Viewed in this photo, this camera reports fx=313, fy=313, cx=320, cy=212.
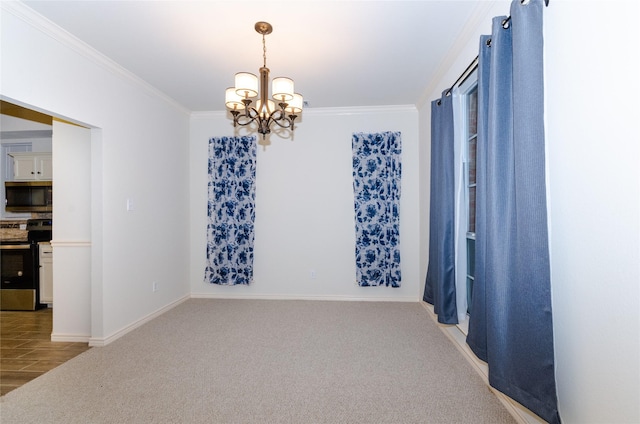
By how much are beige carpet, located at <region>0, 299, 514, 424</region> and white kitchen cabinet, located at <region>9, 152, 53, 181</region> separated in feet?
10.3

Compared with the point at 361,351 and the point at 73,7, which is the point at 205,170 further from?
the point at 361,351

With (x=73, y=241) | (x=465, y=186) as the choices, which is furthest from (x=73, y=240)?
(x=465, y=186)

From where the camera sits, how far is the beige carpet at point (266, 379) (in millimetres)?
1956

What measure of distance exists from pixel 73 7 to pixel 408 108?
11.8ft

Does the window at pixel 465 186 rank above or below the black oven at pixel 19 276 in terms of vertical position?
above

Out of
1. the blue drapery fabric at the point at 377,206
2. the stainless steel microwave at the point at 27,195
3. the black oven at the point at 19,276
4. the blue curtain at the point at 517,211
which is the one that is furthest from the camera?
the stainless steel microwave at the point at 27,195

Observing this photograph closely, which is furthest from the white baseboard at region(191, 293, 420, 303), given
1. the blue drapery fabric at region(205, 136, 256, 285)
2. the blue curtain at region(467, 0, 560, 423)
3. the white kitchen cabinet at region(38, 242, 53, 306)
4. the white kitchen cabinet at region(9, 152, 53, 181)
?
the white kitchen cabinet at region(9, 152, 53, 181)

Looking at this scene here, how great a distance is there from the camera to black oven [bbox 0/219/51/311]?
4.01 m

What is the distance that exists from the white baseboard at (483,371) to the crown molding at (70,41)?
4.06m

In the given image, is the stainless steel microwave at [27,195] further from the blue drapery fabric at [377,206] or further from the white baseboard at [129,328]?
the blue drapery fabric at [377,206]

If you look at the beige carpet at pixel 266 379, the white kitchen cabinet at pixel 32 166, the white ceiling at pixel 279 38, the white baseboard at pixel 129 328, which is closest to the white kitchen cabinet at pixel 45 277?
the white kitchen cabinet at pixel 32 166

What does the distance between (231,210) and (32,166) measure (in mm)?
3110

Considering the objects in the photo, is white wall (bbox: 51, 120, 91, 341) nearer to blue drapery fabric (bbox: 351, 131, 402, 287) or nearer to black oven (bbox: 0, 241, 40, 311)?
black oven (bbox: 0, 241, 40, 311)

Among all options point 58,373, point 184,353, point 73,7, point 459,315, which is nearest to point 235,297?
point 184,353
